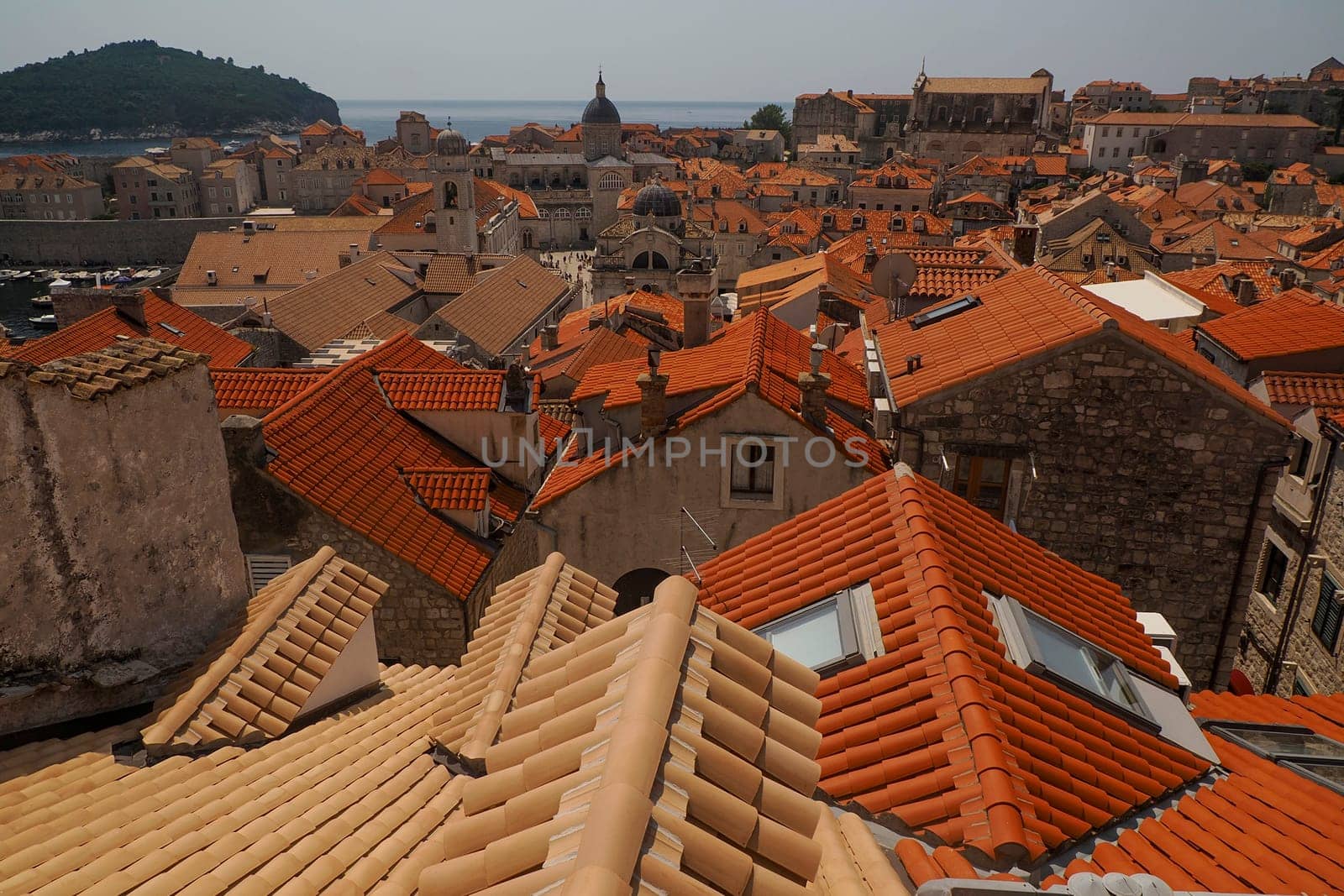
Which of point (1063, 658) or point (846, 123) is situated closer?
point (1063, 658)

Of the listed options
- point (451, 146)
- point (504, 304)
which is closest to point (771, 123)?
point (451, 146)

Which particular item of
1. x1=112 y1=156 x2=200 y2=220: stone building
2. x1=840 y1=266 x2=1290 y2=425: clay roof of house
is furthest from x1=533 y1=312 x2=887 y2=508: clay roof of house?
x1=112 y1=156 x2=200 y2=220: stone building

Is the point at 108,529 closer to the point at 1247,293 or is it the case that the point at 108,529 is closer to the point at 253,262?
the point at 1247,293

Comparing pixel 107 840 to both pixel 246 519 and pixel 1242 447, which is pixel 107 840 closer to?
pixel 246 519

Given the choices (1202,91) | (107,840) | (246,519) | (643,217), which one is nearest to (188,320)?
(246,519)

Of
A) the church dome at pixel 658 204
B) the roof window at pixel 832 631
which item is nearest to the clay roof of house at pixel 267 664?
the roof window at pixel 832 631

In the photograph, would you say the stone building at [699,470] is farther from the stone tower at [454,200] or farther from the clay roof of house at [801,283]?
the stone tower at [454,200]
